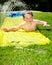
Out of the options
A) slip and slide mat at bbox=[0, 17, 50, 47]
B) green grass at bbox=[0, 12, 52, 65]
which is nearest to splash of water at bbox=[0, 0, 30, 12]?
slip and slide mat at bbox=[0, 17, 50, 47]

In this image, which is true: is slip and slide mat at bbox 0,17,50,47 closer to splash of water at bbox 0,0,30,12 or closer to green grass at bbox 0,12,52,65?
green grass at bbox 0,12,52,65

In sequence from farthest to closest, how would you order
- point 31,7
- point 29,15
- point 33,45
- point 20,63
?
point 31,7, point 29,15, point 33,45, point 20,63

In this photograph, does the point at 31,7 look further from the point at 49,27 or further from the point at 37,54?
the point at 37,54

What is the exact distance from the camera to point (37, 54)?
4.25m

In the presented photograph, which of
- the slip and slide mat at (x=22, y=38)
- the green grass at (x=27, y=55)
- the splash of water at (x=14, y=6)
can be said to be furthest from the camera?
the splash of water at (x=14, y=6)

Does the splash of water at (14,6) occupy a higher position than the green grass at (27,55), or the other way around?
the green grass at (27,55)

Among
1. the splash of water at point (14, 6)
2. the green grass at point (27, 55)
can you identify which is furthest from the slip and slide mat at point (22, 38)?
the splash of water at point (14, 6)

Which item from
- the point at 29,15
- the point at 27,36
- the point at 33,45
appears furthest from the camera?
the point at 29,15

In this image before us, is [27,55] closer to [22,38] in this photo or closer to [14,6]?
[22,38]

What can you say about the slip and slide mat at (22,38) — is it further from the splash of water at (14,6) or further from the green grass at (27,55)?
the splash of water at (14,6)

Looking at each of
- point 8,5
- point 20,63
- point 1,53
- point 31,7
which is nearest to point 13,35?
point 1,53

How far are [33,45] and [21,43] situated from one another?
0.26 meters

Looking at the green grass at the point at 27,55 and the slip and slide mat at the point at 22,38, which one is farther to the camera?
the slip and slide mat at the point at 22,38

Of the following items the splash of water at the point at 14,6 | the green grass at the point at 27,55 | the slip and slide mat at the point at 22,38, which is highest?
the green grass at the point at 27,55
